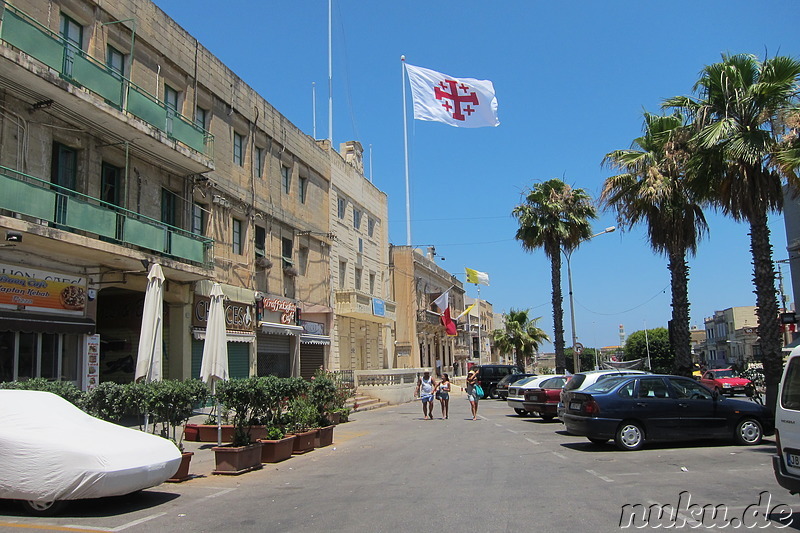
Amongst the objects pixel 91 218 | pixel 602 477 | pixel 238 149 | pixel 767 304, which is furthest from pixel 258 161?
pixel 602 477

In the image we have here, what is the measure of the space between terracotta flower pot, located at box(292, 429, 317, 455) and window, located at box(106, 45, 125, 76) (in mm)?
10648

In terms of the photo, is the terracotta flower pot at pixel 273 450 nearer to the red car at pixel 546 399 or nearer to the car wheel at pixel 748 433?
the car wheel at pixel 748 433

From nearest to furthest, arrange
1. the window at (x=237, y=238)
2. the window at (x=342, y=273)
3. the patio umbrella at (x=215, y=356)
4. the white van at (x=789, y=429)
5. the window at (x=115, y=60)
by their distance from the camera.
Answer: the white van at (x=789, y=429) → the patio umbrella at (x=215, y=356) → the window at (x=115, y=60) → the window at (x=237, y=238) → the window at (x=342, y=273)

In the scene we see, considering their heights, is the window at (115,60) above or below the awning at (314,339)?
above

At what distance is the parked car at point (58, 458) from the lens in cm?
697

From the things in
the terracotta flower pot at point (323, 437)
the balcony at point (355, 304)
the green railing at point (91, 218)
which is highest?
the green railing at point (91, 218)

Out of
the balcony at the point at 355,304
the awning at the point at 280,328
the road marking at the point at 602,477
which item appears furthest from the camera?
the balcony at the point at 355,304

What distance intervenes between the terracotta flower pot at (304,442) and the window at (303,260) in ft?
46.6

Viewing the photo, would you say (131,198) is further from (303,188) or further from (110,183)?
(303,188)

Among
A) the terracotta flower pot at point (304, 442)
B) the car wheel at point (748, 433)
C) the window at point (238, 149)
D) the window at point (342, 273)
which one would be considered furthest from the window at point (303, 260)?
the car wheel at point (748, 433)

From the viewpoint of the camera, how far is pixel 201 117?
21.2 m

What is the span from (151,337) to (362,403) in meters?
17.1

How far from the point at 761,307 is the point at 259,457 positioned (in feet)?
37.8

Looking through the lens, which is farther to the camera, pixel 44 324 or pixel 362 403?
pixel 362 403
